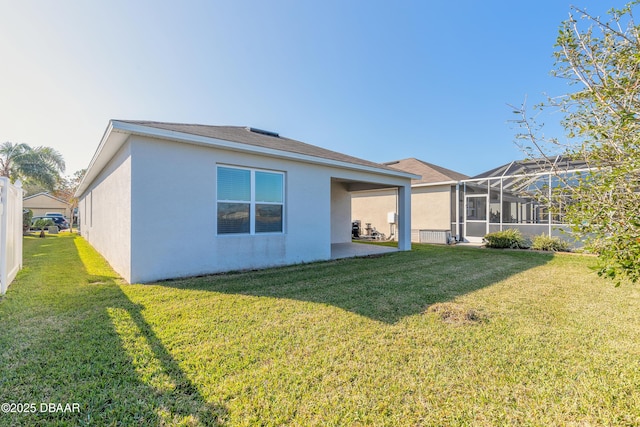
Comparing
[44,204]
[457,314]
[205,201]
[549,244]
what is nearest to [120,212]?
[205,201]

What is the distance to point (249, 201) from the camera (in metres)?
7.51

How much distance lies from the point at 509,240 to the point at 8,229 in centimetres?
1574

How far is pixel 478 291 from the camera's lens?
5629 millimetres

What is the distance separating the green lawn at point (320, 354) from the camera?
2.17 meters

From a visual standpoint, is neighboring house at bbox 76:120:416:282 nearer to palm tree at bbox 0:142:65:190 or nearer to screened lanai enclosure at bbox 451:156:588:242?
screened lanai enclosure at bbox 451:156:588:242

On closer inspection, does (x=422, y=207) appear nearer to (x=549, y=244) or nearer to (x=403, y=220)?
(x=403, y=220)

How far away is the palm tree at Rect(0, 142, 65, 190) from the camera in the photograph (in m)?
22.1

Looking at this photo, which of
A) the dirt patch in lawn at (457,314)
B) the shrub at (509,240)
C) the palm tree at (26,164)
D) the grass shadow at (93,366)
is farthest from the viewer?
the palm tree at (26,164)

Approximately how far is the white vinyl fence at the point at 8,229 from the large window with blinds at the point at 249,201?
3621 millimetres

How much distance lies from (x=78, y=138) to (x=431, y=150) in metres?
23.2

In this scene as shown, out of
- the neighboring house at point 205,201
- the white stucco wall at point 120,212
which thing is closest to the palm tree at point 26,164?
the neighboring house at point 205,201

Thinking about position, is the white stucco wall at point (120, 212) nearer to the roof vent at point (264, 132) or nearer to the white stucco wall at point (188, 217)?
the white stucco wall at point (188, 217)

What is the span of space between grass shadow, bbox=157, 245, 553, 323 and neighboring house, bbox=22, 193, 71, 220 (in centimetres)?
4259

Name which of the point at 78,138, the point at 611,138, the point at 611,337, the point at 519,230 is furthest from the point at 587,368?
the point at 78,138
